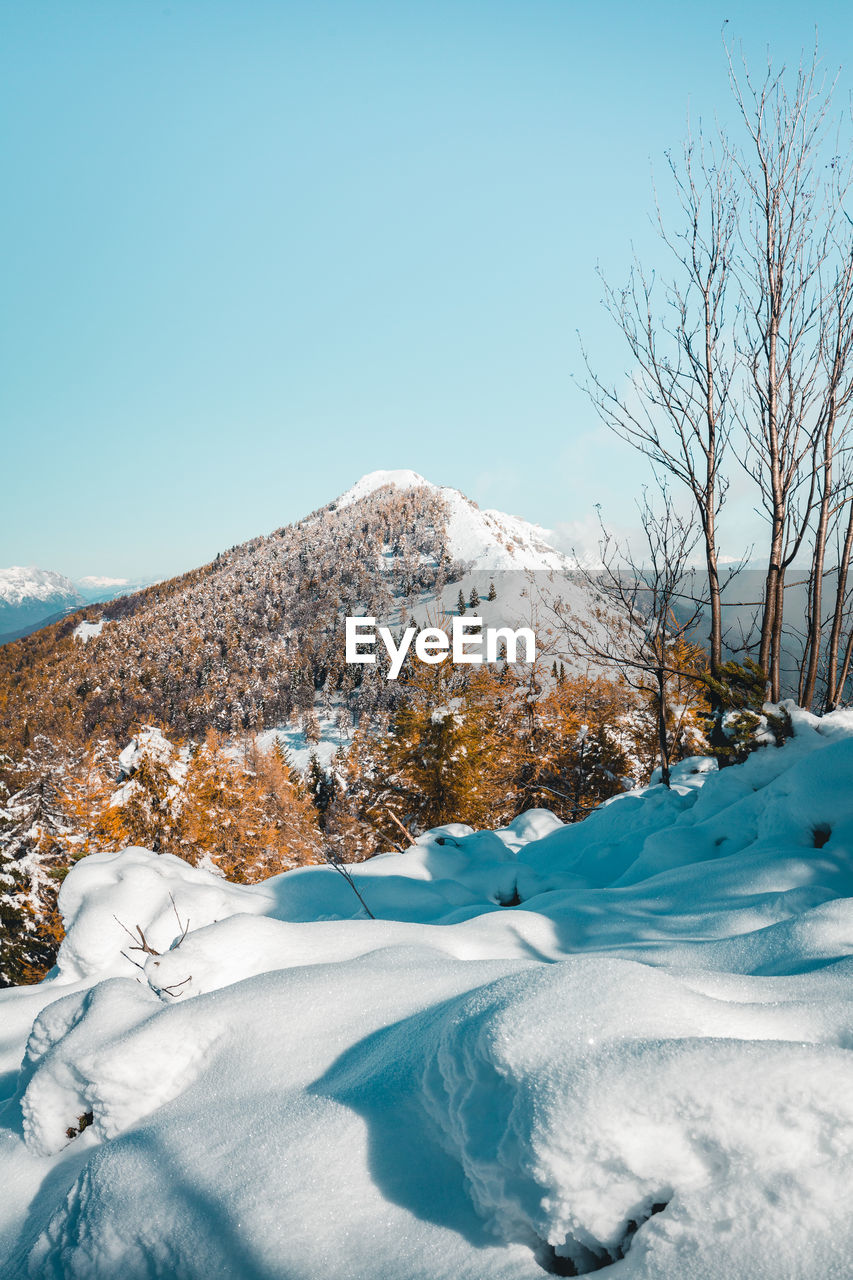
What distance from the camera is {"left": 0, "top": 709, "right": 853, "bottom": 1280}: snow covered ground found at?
1.06 metres

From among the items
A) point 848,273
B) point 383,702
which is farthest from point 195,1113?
point 383,702

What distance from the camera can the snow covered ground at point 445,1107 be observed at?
106 centimetres

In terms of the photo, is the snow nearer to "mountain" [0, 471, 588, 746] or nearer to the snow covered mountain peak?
"mountain" [0, 471, 588, 746]

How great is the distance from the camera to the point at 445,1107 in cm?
140

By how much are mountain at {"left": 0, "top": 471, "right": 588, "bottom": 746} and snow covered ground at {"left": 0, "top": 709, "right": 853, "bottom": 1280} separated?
52179 millimetres

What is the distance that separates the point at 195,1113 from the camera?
67.5 inches

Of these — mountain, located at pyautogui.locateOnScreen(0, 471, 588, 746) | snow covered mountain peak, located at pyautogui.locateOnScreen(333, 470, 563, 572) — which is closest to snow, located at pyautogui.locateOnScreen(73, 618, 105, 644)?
mountain, located at pyautogui.locateOnScreen(0, 471, 588, 746)

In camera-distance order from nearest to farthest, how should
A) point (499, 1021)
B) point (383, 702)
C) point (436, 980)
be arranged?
point (499, 1021), point (436, 980), point (383, 702)

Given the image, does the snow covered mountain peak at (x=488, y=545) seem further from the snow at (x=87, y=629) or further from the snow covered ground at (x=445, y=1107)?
the snow covered ground at (x=445, y=1107)

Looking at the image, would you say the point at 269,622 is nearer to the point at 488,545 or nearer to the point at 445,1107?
the point at 488,545

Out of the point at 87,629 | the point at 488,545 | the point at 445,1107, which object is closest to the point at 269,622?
the point at 87,629

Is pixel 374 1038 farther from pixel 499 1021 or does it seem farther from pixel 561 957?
pixel 561 957

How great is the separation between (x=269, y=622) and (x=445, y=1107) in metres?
130

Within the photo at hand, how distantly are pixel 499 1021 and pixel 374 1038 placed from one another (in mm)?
645
